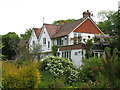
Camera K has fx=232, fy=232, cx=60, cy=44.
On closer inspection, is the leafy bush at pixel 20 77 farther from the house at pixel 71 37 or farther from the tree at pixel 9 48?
the tree at pixel 9 48

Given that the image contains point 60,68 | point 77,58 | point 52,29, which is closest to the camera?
point 60,68

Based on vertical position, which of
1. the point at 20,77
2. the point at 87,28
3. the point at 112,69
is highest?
the point at 87,28

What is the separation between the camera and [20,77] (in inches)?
499

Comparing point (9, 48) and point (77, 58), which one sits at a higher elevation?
point (9, 48)

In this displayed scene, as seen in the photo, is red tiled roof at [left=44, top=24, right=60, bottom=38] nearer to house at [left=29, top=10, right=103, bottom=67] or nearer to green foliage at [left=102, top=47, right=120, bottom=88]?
house at [left=29, top=10, right=103, bottom=67]

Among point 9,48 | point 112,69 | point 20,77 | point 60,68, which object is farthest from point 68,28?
point 112,69

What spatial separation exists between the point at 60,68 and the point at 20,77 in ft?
26.1

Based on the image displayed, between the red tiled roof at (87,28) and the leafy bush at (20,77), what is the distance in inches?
862

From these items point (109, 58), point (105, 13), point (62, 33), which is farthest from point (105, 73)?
point (105, 13)

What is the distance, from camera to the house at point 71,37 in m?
28.7

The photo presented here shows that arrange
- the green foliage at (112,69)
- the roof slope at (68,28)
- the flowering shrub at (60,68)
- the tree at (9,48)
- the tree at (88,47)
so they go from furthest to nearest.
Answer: the tree at (9,48), the roof slope at (68,28), the tree at (88,47), the flowering shrub at (60,68), the green foliage at (112,69)

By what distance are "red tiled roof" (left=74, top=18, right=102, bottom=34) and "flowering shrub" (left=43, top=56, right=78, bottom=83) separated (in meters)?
14.1

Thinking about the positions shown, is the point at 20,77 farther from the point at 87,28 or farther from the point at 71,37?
the point at 87,28

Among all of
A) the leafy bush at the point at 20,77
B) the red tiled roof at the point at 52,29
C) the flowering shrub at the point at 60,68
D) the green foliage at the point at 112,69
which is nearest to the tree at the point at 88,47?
the flowering shrub at the point at 60,68
